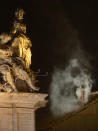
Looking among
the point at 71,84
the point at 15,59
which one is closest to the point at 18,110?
the point at 15,59

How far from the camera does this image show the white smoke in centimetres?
2888

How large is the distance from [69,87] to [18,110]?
2195 cm

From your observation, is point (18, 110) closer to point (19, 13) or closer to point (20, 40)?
point (20, 40)

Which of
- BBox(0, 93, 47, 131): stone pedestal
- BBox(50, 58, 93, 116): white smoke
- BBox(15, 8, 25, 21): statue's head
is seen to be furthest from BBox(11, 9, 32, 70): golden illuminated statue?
BBox(50, 58, 93, 116): white smoke

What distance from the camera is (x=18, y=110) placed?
10.1m

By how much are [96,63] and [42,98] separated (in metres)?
19.1

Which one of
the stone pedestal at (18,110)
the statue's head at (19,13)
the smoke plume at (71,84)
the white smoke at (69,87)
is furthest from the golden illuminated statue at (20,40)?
the smoke plume at (71,84)

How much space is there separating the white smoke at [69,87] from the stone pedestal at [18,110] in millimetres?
17081

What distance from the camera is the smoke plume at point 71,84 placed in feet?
95.2

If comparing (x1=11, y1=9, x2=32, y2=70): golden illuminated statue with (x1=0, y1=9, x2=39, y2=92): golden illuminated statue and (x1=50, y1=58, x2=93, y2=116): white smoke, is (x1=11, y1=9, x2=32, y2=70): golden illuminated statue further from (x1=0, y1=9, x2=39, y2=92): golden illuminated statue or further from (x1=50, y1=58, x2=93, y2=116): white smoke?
(x1=50, y1=58, x2=93, y2=116): white smoke

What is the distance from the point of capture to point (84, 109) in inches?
970

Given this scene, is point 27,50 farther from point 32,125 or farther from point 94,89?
point 94,89

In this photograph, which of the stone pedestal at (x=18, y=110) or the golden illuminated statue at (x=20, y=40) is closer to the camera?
the stone pedestal at (x=18, y=110)

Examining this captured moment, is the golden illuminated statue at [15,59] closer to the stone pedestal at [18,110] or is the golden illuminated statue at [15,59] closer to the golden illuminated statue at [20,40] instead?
the golden illuminated statue at [20,40]
